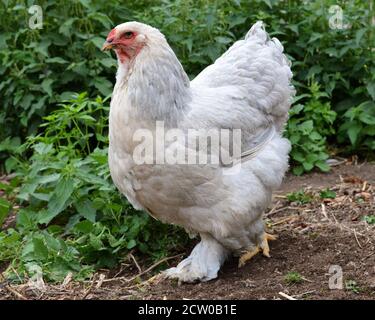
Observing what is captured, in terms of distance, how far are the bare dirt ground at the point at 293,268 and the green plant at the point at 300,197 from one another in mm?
23

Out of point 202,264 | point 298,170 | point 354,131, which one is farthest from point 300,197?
point 202,264

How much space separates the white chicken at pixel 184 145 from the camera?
459 centimetres

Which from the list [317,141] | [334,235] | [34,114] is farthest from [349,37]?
[34,114]

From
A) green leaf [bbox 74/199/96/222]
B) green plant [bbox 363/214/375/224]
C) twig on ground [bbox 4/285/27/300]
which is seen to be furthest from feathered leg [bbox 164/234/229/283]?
green plant [bbox 363/214/375/224]

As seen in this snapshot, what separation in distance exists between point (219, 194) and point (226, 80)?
91 centimetres

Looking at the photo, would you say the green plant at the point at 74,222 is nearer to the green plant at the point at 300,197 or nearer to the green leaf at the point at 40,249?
the green leaf at the point at 40,249

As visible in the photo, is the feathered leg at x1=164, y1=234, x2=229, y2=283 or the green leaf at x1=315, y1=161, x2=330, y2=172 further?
the green leaf at x1=315, y1=161, x2=330, y2=172

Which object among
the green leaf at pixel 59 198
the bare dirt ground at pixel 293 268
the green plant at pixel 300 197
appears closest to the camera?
the bare dirt ground at pixel 293 268

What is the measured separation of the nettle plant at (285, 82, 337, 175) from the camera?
6.75 metres

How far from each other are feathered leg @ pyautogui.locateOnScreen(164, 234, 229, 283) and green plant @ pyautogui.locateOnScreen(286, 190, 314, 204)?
138 centimetres

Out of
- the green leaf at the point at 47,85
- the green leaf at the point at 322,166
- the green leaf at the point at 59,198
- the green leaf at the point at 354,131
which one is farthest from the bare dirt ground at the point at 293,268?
the green leaf at the point at 47,85

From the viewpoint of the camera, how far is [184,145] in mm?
4562

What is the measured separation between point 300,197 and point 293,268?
138 centimetres

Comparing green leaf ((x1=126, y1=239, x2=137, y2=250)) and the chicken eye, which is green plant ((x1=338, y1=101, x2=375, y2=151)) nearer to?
green leaf ((x1=126, y1=239, x2=137, y2=250))
